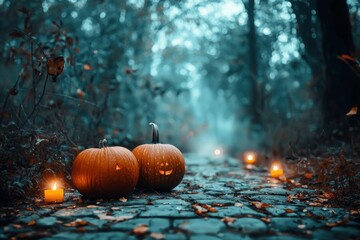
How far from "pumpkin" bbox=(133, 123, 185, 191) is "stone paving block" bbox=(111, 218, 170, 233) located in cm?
134

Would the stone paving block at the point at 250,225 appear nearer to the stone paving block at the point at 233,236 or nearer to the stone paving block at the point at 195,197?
the stone paving block at the point at 233,236

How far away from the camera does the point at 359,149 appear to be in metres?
5.32

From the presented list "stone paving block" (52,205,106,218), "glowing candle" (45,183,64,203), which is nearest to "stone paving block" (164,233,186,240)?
"stone paving block" (52,205,106,218)

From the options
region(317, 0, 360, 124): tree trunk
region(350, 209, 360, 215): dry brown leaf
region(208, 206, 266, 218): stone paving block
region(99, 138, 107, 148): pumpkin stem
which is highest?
region(317, 0, 360, 124): tree trunk

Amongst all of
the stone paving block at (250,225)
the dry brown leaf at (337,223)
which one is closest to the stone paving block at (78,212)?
the stone paving block at (250,225)

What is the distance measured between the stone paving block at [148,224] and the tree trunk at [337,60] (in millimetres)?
5020

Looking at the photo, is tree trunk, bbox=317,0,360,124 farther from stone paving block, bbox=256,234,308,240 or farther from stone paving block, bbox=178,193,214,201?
stone paving block, bbox=256,234,308,240

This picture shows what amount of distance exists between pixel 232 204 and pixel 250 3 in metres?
7.46

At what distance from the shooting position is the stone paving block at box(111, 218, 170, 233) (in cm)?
259

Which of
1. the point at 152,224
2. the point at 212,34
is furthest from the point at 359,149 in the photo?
the point at 212,34

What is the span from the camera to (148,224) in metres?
2.70

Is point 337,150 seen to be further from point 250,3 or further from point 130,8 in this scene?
point 130,8

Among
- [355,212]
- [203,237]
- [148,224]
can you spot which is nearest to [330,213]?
[355,212]

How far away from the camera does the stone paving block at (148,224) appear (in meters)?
2.59
